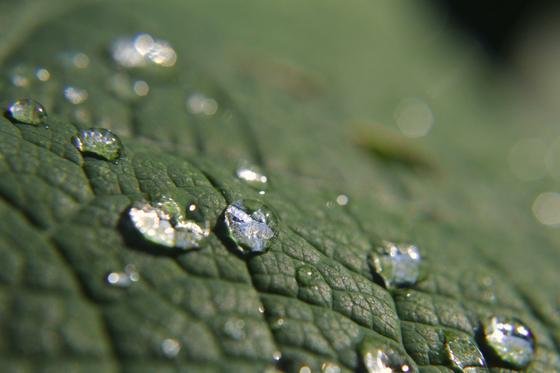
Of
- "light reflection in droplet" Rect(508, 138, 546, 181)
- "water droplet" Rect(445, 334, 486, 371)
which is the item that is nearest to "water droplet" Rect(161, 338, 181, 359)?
"water droplet" Rect(445, 334, 486, 371)

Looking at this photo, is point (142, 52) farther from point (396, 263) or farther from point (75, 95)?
point (396, 263)

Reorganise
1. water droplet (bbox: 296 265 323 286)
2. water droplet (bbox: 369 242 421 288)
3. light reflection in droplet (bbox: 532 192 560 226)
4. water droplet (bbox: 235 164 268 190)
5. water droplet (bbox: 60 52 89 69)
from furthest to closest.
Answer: light reflection in droplet (bbox: 532 192 560 226)
water droplet (bbox: 60 52 89 69)
water droplet (bbox: 235 164 268 190)
water droplet (bbox: 369 242 421 288)
water droplet (bbox: 296 265 323 286)

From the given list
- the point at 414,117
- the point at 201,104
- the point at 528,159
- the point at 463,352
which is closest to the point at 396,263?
the point at 463,352

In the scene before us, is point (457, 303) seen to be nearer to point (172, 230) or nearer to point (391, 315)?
point (391, 315)

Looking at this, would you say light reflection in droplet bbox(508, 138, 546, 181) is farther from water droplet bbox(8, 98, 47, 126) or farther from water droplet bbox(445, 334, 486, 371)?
water droplet bbox(8, 98, 47, 126)

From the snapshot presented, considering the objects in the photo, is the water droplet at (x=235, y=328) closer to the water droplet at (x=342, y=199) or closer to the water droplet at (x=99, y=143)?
the water droplet at (x=99, y=143)

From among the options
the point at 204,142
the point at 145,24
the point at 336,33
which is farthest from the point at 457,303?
the point at 336,33

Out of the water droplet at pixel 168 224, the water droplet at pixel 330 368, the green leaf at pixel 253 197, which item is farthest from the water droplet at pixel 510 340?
the water droplet at pixel 168 224
